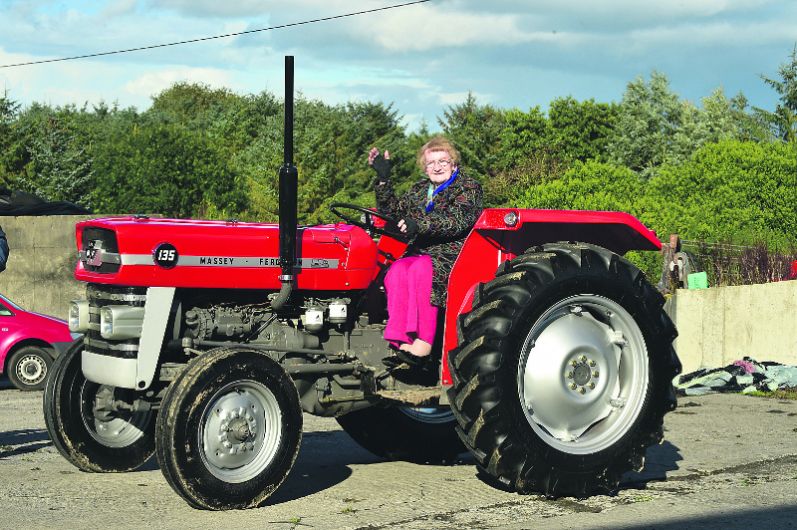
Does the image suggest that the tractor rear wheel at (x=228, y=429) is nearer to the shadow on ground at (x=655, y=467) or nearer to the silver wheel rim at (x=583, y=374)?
the silver wheel rim at (x=583, y=374)

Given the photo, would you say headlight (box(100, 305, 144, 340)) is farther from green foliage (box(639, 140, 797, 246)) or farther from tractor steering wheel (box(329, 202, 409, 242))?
green foliage (box(639, 140, 797, 246))

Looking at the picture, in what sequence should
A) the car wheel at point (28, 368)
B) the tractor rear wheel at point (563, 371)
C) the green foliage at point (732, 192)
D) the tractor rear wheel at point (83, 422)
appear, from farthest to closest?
the green foliage at point (732, 192) → the car wheel at point (28, 368) → the tractor rear wheel at point (83, 422) → the tractor rear wheel at point (563, 371)

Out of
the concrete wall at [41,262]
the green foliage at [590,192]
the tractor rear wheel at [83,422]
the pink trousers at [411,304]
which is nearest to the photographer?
the pink trousers at [411,304]

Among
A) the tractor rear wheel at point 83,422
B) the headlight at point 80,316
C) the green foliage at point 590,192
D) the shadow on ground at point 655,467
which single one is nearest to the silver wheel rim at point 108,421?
the tractor rear wheel at point 83,422

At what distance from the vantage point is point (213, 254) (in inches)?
276

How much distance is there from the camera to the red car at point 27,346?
15141 mm

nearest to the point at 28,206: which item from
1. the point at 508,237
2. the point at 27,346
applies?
the point at 27,346

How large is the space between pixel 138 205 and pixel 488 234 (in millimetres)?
55052

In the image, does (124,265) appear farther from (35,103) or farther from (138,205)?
(35,103)

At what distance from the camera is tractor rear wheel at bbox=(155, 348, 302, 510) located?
6395mm

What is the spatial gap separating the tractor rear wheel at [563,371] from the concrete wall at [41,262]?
594 inches

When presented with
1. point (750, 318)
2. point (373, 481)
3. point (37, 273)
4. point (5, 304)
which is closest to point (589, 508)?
point (373, 481)

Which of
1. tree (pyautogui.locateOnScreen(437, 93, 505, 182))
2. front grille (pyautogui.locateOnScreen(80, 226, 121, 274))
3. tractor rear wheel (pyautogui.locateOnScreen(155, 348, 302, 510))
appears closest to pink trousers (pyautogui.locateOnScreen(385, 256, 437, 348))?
tractor rear wheel (pyautogui.locateOnScreen(155, 348, 302, 510))

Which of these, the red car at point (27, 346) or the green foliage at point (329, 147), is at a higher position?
the green foliage at point (329, 147)
